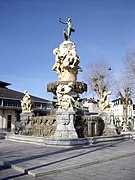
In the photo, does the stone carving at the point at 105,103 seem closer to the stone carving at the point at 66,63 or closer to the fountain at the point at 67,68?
the fountain at the point at 67,68

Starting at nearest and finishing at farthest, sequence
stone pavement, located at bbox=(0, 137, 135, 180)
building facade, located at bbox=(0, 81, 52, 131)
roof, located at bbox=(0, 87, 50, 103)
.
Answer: stone pavement, located at bbox=(0, 137, 135, 180)
building facade, located at bbox=(0, 81, 52, 131)
roof, located at bbox=(0, 87, 50, 103)

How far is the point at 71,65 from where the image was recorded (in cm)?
1983

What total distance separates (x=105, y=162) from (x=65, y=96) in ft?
21.9

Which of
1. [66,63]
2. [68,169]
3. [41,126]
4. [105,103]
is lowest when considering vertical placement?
[68,169]

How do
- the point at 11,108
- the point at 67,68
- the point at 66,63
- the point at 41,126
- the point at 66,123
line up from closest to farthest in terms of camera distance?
the point at 66,123, the point at 41,126, the point at 66,63, the point at 67,68, the point at 11,108

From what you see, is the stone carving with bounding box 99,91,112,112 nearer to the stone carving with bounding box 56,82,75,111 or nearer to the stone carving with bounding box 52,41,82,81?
the stone carving with bounding box 52,41,82,81

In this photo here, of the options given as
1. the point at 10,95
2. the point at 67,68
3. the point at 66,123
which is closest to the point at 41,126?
the point at 66,123

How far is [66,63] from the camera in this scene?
64.5 feet

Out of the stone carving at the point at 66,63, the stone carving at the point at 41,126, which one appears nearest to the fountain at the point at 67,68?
the stone carving at the point at 66,63

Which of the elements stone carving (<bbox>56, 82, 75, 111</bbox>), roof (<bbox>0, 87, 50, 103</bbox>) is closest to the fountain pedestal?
stone carving (<bbox>56, 82, 75, 111</bbox>)

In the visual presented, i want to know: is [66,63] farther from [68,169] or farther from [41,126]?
[68,169]

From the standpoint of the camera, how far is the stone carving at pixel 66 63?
1970cm

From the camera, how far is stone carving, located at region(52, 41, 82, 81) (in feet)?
64.6

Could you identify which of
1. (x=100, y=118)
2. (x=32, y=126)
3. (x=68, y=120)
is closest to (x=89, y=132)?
→ (x=100, y=118)
